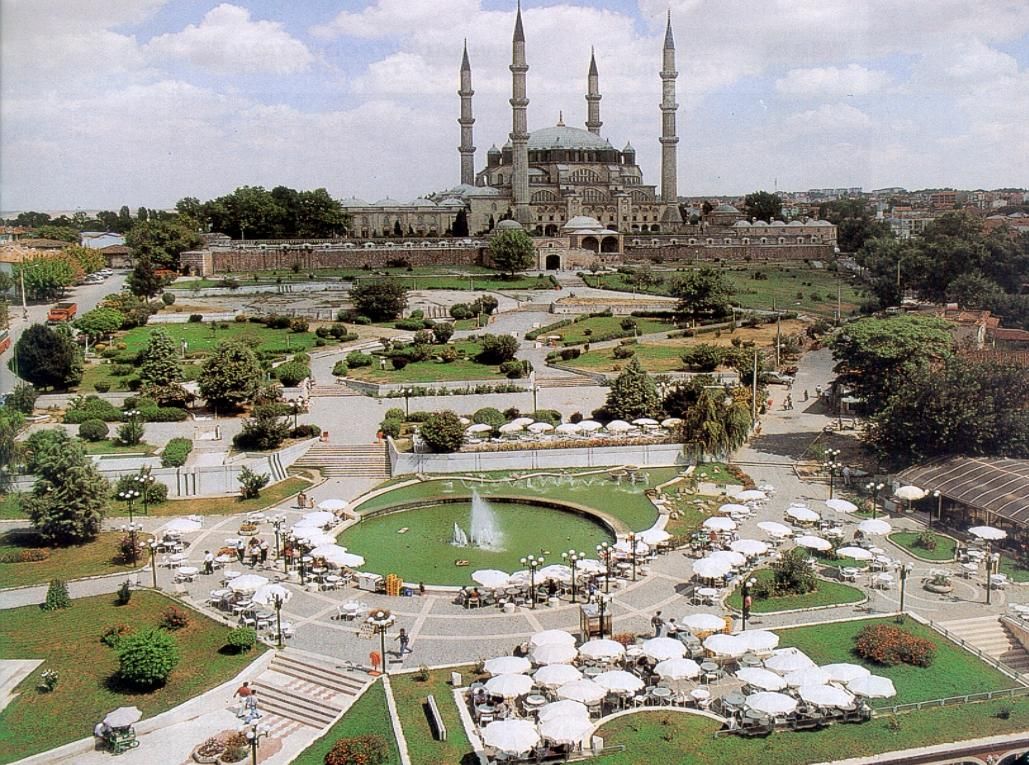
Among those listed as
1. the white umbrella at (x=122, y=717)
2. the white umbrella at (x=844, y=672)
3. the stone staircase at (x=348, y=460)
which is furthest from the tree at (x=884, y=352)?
the white umbrella at (x=122, y=717)

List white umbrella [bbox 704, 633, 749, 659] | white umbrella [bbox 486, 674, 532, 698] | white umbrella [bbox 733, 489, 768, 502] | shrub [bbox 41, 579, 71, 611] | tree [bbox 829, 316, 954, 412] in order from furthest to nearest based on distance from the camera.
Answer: tree [bbox 829, 316, 954, 412] < white umbrella [bbox 733, 489, 768, 502] < shrub [bbox 41, 579, 71, 611] < white umbrella [bbox 704, 633, 749, 659] < white umbrella [bbox 486, 674, 532, 698]

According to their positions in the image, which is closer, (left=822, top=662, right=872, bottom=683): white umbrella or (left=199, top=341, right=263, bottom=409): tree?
(left=822, top=662, right=872, bottom=683): white umbrella

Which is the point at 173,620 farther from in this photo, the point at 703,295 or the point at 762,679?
the point at 703,295

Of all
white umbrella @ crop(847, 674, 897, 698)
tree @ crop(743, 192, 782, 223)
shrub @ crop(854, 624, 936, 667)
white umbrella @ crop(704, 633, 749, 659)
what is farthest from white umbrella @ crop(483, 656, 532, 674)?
tree @ crop(743, 192, 782, 223)

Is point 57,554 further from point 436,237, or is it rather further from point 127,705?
point 436,237

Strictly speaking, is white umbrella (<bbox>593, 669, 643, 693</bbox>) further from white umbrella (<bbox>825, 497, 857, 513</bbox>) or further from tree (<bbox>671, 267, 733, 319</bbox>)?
tree (<bbox>671, 267, 733, 319</bbox>)
